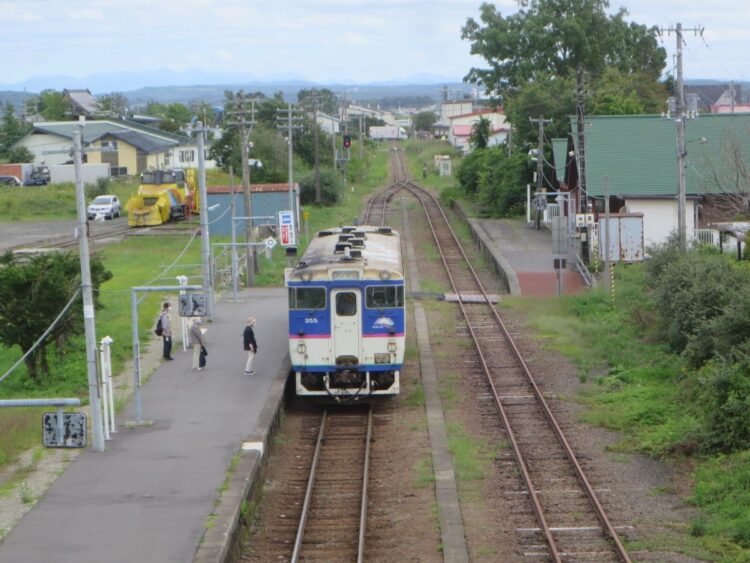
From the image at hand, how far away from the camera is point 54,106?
125 metres

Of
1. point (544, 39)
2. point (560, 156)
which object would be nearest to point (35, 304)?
point (560, 156)

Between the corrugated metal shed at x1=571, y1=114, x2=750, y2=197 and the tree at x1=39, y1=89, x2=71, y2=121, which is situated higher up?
the tree at x1=39, y1=89, x2=71, y2=121

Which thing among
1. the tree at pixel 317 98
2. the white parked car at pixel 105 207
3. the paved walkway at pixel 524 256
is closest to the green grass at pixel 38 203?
the white parked car at pixel 105 207

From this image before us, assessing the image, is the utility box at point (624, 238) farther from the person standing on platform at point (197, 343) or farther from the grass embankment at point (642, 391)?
the person standing on platform at point (197, 343)

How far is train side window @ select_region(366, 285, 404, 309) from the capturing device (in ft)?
63.8

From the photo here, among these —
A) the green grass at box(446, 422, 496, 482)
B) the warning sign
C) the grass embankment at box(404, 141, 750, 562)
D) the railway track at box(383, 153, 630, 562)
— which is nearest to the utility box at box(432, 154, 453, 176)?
the warning sign

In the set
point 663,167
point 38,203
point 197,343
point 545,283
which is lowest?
point 545,283

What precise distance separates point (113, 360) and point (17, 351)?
2889 mm

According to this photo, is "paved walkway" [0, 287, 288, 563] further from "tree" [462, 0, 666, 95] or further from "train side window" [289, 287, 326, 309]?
"tree" [462, 0, 666, 95]

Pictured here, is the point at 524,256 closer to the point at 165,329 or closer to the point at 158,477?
the point at 165,329

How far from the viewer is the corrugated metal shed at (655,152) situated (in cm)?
4053

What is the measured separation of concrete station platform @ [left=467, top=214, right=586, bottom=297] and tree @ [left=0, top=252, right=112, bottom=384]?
593 inches

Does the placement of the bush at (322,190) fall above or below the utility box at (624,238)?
above

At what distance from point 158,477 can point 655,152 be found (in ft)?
105
